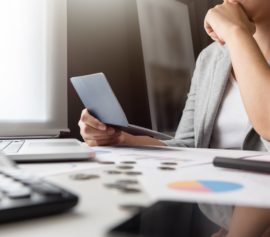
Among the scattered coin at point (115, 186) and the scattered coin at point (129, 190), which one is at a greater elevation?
the scattered coin at point (129, 190)

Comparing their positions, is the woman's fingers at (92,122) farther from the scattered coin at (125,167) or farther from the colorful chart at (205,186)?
the colorful chart at (205,186)

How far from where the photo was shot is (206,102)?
1.20m

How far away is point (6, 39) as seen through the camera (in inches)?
51.8

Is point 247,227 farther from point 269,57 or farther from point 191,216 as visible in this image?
point 269,57

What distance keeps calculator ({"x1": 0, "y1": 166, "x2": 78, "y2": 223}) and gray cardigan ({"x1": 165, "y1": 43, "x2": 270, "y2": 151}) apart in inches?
31.3

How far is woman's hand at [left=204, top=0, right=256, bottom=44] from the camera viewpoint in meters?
0.88

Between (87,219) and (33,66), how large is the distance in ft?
3.92

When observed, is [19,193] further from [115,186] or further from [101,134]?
[101,134]

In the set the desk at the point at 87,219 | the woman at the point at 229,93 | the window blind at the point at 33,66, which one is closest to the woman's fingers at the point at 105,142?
the woman at the point at 229,93

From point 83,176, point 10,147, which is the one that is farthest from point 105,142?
point 83,176

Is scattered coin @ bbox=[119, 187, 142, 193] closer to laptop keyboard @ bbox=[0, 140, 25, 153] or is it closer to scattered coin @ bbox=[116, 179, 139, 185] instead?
scattered coin @ bbox=[116, 179, 139, 185]

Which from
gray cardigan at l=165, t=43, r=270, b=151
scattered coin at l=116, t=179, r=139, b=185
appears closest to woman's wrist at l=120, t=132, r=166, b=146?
gray cardigan at l=165, t=43, r=270, b=151

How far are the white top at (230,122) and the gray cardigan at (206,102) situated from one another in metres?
0.02

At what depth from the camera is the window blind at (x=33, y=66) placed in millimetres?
1318
